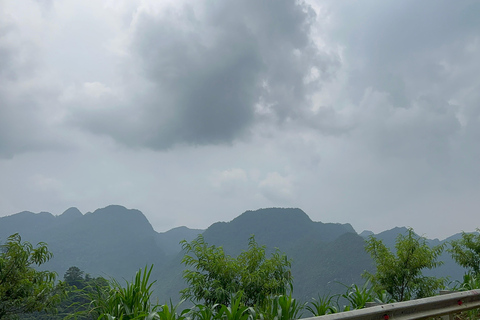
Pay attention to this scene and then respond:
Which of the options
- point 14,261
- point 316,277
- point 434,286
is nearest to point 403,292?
point 434,286

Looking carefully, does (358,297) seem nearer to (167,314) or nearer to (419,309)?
(419,309)

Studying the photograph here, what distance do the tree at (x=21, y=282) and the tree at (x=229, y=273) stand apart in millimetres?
4072

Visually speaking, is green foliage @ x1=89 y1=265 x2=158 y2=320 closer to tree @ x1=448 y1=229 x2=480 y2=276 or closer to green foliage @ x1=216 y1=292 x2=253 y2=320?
green foliage @ x1=216 y1=292 x2=253 y2=320

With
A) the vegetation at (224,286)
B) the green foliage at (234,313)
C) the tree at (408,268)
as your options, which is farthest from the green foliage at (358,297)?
the tree at (408,268)

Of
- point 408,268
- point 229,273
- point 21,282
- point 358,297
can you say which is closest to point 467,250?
point 408,268

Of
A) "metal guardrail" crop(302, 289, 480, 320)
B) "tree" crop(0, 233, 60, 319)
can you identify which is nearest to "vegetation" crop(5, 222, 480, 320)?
"tree" crop(0, 233, 60, 319)

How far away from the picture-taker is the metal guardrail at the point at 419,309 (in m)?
A: 3.57

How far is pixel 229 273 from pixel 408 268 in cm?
819

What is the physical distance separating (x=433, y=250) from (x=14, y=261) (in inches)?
580

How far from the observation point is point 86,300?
391cm

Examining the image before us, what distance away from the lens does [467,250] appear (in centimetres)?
1675

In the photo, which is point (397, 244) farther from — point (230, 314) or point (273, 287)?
point (230, 314)

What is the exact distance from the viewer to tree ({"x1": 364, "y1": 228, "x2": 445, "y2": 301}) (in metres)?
14.9

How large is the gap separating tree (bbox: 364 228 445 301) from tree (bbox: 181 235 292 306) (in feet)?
19.8
